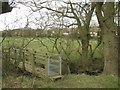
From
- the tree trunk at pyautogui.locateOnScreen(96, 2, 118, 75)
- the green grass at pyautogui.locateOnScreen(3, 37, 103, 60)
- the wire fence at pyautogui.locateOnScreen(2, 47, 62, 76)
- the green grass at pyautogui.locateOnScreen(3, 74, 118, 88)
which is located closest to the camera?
the green grass at pyautogui.locateOnScreen(3, 74, 118, 88)

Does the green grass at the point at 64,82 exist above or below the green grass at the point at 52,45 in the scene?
below

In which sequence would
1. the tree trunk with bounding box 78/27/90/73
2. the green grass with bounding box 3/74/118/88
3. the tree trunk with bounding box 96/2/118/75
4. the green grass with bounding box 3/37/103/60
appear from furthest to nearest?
the tree trunk with bounding box 78/27/90/73 < the tree trunk with bounding box 96/2/118/75 < the green grass with bounding box 3/37/103/60 < the green grass with bounding box 3/74/118/88

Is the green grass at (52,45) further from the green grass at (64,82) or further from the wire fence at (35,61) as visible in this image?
the green grass at (64,82)

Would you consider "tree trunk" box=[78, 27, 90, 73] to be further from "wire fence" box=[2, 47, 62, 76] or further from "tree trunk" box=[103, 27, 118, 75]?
"wire fence" box=[2, 47, 62, 76]

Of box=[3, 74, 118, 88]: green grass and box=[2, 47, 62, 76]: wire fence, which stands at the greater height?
box=[2, 47, 62, 76]: wire fence

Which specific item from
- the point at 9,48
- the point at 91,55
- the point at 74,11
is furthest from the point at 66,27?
the point at 9,48

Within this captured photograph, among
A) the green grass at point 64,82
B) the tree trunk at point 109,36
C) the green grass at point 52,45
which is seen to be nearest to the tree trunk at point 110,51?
the tree trunk at point 109,36

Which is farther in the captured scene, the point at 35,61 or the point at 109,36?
the point at 109,36

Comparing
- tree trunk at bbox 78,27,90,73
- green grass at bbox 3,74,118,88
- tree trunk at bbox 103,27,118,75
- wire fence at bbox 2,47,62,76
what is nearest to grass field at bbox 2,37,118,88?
green grass at bbox 3,74,118,88

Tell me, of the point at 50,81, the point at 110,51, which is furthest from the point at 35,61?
the point at 110,51

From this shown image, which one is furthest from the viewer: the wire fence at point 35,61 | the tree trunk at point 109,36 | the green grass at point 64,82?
the tree trunk at point 109,36

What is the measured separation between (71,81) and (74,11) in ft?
16.7

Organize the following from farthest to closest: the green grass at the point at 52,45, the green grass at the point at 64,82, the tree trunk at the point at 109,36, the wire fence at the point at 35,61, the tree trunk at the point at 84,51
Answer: the tree trunk at the point at 84,51, the tree trunk at the point at 109,36, the green grass at the point at 52,45, the wire fence at the point at 35,61, the green grass at the point at 64,82

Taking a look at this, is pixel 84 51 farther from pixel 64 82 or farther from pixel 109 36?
pixel 64 82
